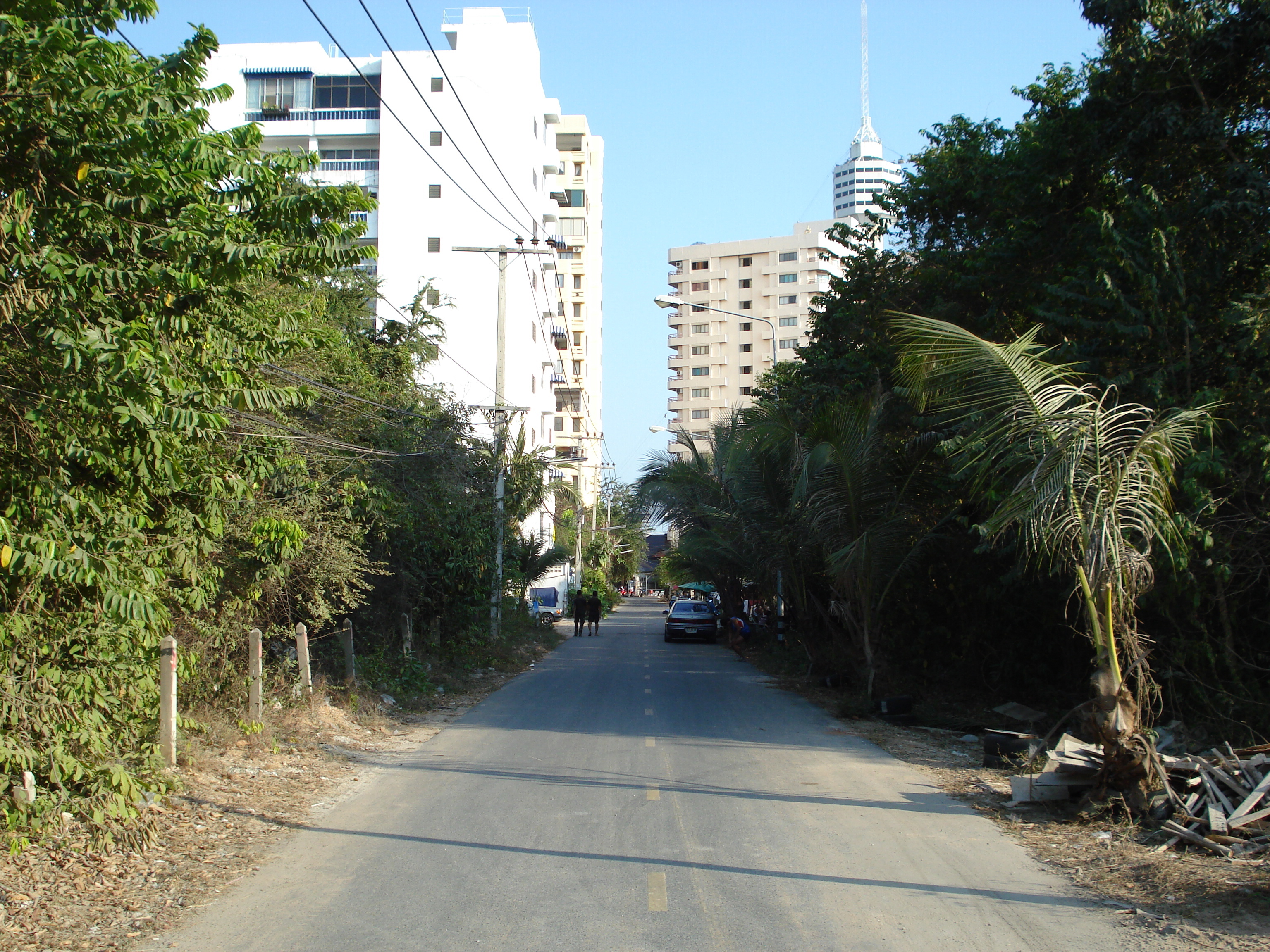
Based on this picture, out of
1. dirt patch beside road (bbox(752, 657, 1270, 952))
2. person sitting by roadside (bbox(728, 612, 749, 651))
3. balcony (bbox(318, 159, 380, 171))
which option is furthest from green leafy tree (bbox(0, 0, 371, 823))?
balcony (bbox(318, 159, 380, 171))

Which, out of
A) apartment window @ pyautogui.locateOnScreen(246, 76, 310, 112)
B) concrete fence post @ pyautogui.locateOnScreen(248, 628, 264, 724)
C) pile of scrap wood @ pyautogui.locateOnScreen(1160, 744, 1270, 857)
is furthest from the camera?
apartment window @ pyautogui.locateOnScreen(246, 76, 310, 112)

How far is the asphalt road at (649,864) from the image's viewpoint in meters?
5.59

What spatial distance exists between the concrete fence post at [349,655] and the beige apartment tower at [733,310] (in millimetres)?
75589

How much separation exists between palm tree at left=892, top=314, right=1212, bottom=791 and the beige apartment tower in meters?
80.8

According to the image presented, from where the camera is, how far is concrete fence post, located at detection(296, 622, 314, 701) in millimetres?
12664

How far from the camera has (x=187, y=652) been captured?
9.94 m

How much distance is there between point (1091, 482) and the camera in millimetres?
8469

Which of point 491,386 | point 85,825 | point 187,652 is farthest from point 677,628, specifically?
point 85,825

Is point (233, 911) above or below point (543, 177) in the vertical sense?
below

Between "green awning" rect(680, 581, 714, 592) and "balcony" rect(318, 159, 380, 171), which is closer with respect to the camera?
"green awning" rect(680, 581, 714, 592)

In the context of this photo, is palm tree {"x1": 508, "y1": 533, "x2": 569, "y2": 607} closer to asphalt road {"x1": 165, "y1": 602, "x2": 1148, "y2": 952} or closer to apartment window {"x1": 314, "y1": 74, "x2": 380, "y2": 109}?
asphalt road {"x1": 165, "y1": 602, "x2": 1148, "y2": 952}

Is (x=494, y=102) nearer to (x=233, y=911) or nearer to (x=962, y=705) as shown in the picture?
(x=962, y=705)

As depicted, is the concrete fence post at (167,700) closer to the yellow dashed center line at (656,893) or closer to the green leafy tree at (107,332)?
the green leafy tree at (107,332)

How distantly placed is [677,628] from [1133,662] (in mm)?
28645
